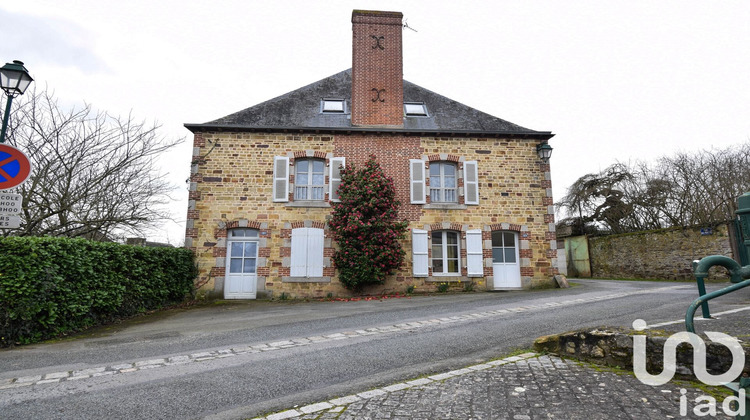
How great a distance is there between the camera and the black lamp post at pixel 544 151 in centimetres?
1238

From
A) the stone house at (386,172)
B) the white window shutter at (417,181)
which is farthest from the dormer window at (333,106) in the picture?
the white window shutter at (417,181)

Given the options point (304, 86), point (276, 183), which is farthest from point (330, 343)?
point (304, 86)

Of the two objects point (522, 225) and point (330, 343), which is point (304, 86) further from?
point (330, 343)

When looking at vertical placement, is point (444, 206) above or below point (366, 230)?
above

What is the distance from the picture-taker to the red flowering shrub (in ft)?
36.1

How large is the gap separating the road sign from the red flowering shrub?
720cm

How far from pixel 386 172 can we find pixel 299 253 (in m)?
3.63

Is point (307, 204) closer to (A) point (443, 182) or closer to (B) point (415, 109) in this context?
(A) point (443, 182)

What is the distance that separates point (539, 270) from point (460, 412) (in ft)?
34.5

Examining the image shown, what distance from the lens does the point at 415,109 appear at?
1366cm

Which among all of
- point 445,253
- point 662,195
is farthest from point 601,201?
point 445,253

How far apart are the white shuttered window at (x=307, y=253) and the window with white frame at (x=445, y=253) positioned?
11.5ft

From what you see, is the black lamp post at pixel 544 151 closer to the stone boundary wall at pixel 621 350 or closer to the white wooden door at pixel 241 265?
the white wooden door at pixel 241 265

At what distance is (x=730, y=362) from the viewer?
2.88 m
